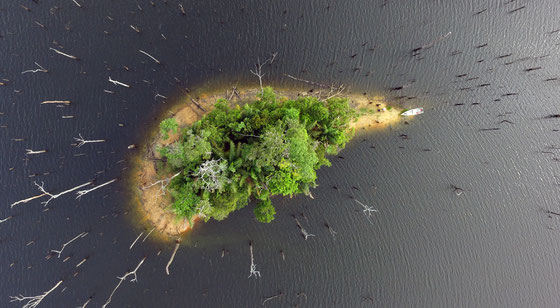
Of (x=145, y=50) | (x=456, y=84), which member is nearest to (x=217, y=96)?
(x=145, y=50)

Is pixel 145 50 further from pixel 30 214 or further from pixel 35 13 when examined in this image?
pixel 30 214

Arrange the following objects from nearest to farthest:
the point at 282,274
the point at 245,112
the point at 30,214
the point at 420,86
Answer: the point at 245,112, the point at 30,214, the point at 282,274, the point at 420,86

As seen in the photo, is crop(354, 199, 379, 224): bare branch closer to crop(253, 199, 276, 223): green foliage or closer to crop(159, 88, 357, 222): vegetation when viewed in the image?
crop(159, 88, 357, 222): vegetation

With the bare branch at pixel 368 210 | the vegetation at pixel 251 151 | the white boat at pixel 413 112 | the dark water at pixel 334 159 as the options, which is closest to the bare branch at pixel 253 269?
the dark water at pixel 334 159

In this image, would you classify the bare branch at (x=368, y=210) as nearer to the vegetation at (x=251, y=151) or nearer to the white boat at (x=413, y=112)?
the vegetation at (x=251, y=151)

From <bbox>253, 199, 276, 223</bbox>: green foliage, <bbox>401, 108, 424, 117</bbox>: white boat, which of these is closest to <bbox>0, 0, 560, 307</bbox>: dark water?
<bbox>401, 108, 424, 117</bbox>: white boat

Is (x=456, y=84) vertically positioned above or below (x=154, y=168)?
above
